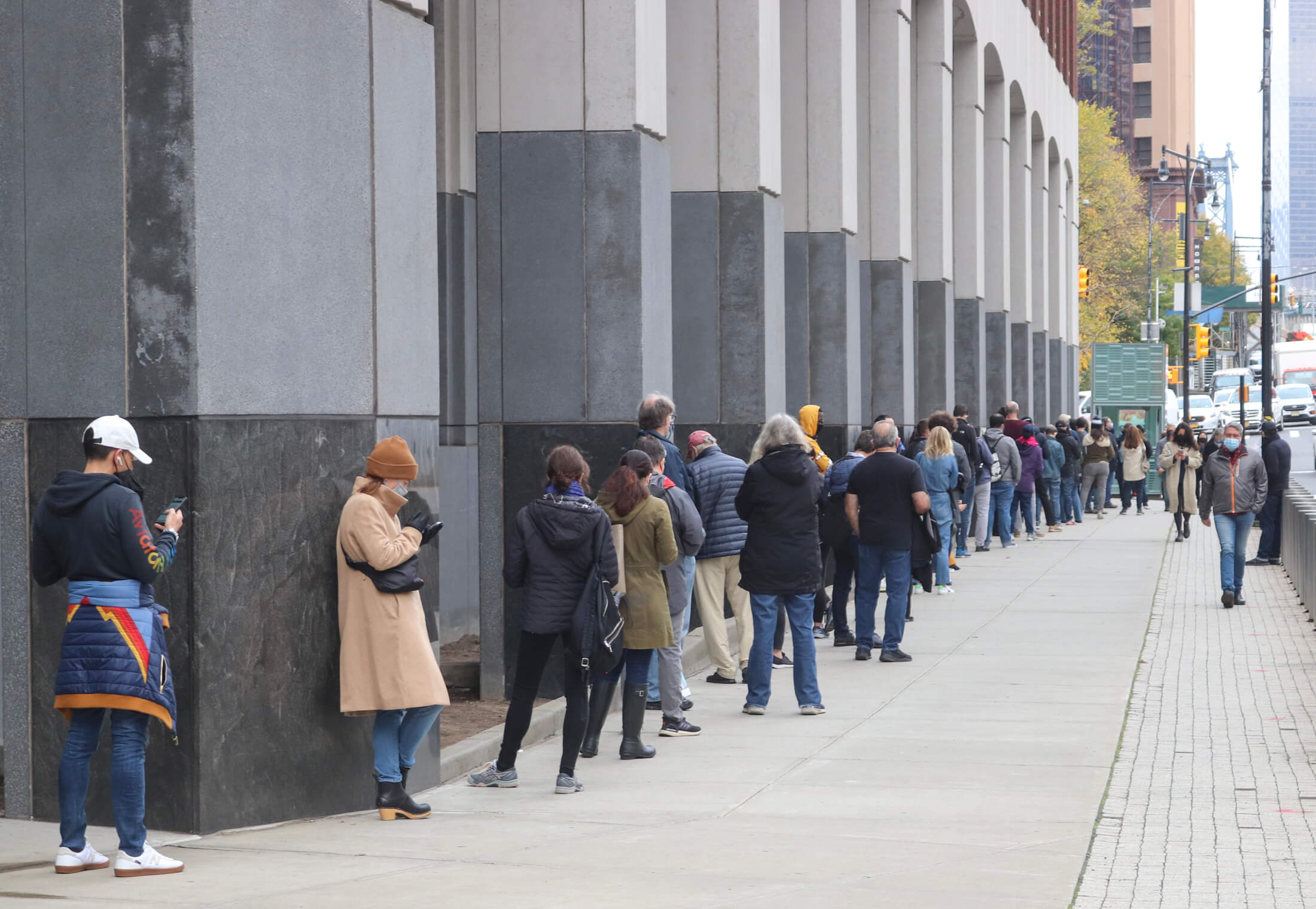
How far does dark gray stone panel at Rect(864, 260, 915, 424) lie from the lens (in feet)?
79.2

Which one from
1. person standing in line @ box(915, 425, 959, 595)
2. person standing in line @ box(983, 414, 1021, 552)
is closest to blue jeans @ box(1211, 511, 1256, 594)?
person standing in line @ box(915, 425, 959, 595)

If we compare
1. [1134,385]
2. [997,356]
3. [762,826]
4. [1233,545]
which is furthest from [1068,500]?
[762,826]

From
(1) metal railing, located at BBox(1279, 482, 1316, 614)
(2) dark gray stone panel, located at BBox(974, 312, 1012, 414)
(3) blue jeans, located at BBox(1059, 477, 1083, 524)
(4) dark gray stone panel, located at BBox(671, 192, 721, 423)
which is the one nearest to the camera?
(4) dark gray stone panel, located at BBox(671, 192, 721, 423)

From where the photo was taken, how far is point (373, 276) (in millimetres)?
8930

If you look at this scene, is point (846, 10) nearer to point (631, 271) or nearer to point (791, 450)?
point (631, 271)

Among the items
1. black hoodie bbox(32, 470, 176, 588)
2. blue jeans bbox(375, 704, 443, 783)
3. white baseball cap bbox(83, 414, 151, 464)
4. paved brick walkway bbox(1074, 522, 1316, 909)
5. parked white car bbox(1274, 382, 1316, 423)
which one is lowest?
paved brick walkway bbox(1074, 522, 1316, 909)

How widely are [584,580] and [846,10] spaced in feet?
43.1

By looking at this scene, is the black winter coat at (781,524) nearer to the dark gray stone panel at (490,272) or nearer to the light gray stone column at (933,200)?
the dark gray stone panel at (490,272)

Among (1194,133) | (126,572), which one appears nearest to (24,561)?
(126,572)

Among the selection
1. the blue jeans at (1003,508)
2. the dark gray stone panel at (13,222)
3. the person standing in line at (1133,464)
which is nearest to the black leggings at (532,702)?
the dark gray stone panel at (13,222)

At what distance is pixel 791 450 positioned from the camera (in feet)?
35.9

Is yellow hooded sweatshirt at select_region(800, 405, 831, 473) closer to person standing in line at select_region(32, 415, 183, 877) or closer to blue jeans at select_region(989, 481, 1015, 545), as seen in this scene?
person standing in line at select_region(32, 415, 183, 877)

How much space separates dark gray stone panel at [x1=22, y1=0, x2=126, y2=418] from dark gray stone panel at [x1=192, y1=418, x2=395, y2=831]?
2.14 feet

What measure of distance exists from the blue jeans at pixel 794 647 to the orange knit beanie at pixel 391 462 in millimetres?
3471
